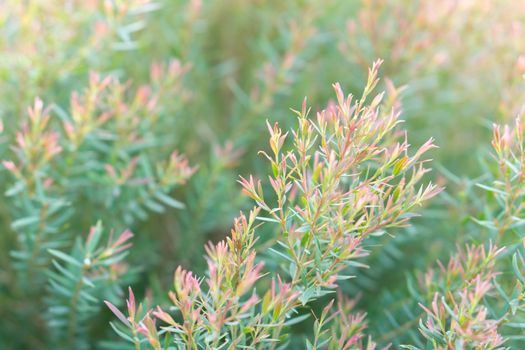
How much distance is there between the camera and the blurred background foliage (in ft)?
5.39

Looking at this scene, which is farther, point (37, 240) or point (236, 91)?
point (236, 91)

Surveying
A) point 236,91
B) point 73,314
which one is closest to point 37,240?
point 73,314

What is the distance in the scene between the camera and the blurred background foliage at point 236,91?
164cm

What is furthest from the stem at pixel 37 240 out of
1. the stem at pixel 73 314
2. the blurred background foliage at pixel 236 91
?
the stem at pixel 73 314

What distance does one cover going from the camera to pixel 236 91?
1.99 m

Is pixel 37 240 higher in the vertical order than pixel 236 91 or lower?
lower

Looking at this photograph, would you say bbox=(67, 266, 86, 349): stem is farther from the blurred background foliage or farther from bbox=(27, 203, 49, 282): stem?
bbox=(27, 203, 49, 282): stem

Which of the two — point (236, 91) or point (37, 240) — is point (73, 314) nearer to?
point (37, 240)

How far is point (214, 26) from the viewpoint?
2514mm

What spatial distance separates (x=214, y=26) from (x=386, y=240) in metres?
1.27

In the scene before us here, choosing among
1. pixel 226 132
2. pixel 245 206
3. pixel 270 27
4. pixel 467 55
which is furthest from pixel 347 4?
pixel 245 206

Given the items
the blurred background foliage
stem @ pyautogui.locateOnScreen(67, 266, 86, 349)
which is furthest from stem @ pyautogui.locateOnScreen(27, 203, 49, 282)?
stem @ pyautogui.locateOnScreen(67, 266, 86, 349)

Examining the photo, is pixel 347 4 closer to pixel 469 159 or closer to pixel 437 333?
pixel 469 159


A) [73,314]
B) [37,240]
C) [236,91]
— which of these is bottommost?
[73,314]
